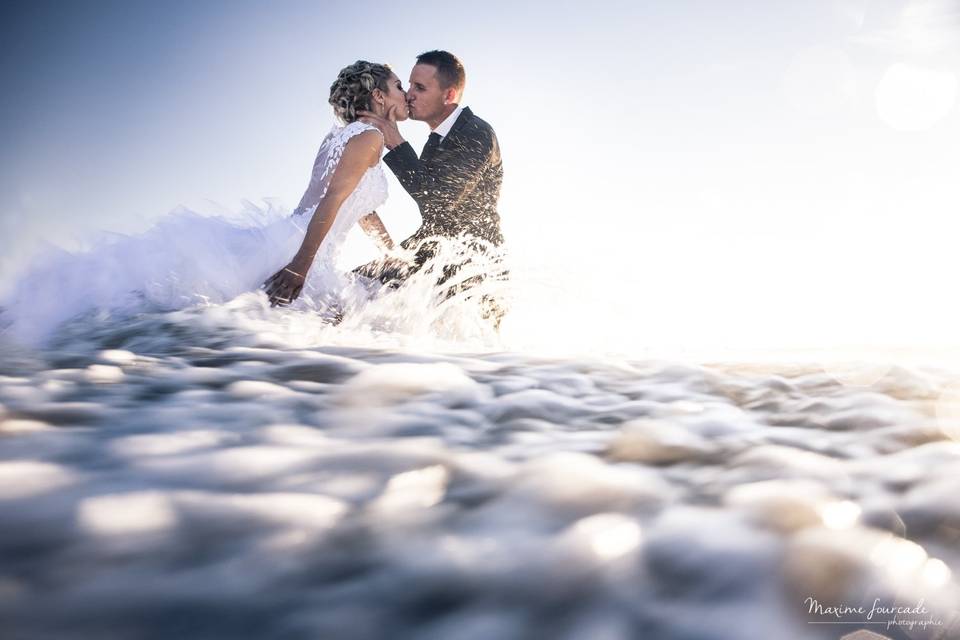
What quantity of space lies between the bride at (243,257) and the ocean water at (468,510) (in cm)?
145

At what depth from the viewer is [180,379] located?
155cm

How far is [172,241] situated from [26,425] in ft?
7.89

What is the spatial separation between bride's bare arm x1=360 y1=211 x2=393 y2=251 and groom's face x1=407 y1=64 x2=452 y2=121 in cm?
88

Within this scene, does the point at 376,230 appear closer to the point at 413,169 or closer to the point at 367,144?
the point at 413,169

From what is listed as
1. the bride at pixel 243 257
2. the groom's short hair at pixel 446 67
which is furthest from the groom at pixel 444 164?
the bride at pixel 243 257

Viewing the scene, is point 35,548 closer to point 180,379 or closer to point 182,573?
point 182,573

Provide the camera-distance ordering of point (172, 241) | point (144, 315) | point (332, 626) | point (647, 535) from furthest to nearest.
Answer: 1. point (172, 241)
2. point (144, 315)
3. point (647, 535)
4. point (332, 626)

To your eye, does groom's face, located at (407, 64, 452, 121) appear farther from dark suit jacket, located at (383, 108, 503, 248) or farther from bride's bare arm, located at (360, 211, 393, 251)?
bride's bare arm, located at (360, 211, 393, 251)

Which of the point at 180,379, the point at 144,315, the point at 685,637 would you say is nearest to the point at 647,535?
the point at 685,637

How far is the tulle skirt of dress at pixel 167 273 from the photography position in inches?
110

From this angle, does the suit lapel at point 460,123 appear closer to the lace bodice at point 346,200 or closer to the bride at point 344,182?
the bride at point 344,182

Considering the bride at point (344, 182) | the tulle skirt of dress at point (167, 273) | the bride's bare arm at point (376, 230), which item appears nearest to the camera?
the tulle skirt of dress at point (167, 273)

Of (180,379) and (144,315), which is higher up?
(144,315)

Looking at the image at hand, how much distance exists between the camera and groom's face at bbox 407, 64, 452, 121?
15.3ft
